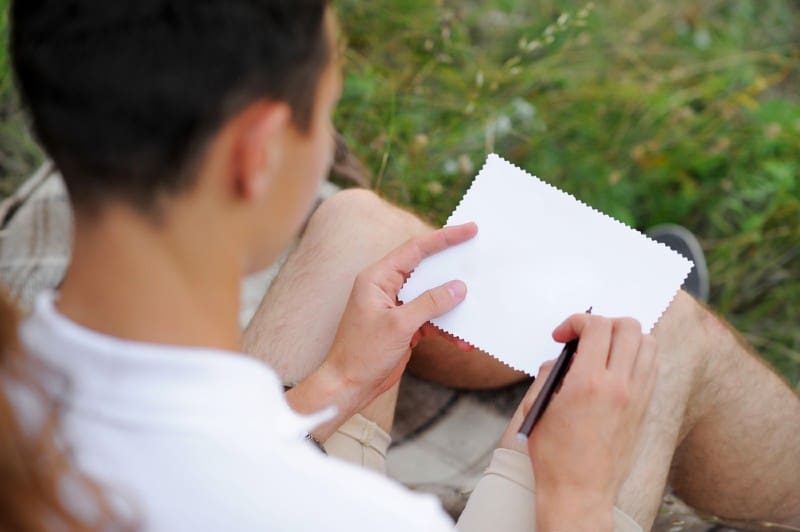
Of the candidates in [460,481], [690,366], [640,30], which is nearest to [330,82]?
[690,366]

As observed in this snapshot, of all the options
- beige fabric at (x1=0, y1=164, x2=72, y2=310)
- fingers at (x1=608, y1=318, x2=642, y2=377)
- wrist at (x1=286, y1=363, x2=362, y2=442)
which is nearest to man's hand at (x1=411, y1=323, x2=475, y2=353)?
wrist at (x1=286, y1=363, x2=362, y2=442)

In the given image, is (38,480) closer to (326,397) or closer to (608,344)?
(326,397)

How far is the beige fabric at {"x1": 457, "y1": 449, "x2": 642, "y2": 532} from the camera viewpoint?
1.33 meters

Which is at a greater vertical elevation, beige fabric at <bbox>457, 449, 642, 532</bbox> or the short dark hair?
the short dark hair

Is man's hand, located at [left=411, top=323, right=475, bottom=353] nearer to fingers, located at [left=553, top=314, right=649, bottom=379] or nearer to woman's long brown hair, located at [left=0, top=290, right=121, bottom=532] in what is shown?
fingers, located at [left=553, top=314, right=649, bottom=379]

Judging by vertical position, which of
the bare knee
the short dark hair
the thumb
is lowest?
the bare knee

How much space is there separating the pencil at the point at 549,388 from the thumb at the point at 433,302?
19 centimetres

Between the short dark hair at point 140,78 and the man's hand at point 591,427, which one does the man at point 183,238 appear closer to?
the short dark hair at point 140,78

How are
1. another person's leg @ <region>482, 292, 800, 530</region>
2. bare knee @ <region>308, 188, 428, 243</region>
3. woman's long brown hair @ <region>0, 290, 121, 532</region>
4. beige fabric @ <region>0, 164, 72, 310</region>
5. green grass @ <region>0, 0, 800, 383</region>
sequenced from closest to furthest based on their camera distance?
woman's long brown hair @ <region>0, 290, 121, 532</region>, another person's leg @ <region>482, 292, 800, 530</region>, bare knee @ <region>308, 188, 428, 243</region>, beige fabric @ <region>0, 164, 72, 310</region>, green grass @ <region>0, 0, 800, 383</region>

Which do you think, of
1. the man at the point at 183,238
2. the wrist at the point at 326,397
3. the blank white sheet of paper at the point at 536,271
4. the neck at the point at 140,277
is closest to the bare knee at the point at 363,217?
the blank white sheet of paper at the point at 536,271

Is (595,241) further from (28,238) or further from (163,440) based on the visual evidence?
(28,238)

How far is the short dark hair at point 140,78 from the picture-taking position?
32.8 inches

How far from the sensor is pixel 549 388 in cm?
131

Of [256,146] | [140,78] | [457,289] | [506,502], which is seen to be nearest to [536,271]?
[457,289]
